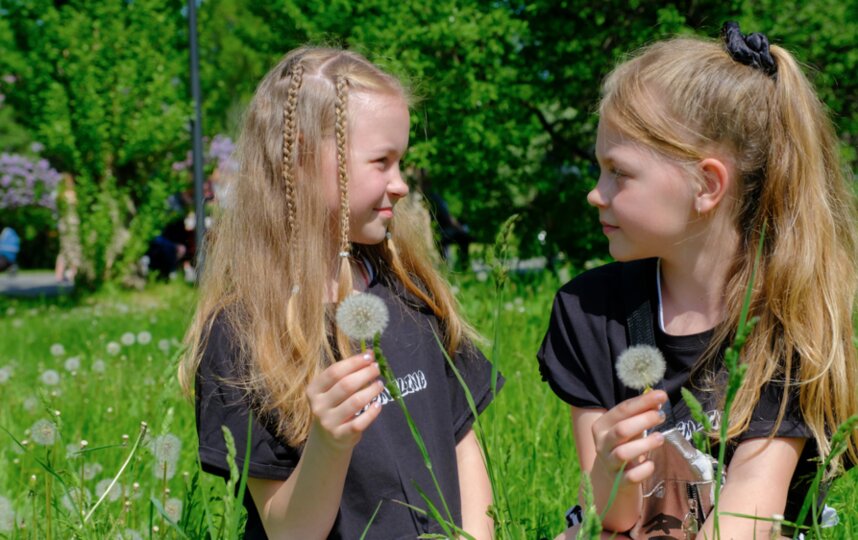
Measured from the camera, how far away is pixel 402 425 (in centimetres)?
176

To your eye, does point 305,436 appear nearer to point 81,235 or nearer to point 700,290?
point 700,290

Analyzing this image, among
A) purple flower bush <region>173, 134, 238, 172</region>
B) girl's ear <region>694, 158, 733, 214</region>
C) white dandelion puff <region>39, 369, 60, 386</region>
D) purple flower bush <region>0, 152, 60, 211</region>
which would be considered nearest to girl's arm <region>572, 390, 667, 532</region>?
girl's ear <region>694, 158, 733, 214</region>

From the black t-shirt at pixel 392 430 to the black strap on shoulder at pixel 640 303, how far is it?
0.37 m

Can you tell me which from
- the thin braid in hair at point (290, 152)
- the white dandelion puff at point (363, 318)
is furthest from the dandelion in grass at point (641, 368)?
the thin braid in hair at point (290, 152)

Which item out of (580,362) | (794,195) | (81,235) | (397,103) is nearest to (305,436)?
(580,362)

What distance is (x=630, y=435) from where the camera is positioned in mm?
1163

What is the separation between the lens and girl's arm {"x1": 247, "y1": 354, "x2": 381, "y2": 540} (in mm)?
1233

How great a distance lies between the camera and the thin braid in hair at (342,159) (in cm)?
163

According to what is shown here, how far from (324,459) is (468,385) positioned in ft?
1.81

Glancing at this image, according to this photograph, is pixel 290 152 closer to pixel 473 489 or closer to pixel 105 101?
pixel 473 489

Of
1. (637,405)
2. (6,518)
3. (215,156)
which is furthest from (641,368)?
(215,156)

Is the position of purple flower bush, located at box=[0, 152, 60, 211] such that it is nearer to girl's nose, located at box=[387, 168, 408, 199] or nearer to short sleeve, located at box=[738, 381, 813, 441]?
girl's nose, located at box=[387, 168, 408, 199]

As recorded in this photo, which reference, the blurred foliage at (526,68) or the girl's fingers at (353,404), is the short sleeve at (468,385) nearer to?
the girl's fingers at (353,404)

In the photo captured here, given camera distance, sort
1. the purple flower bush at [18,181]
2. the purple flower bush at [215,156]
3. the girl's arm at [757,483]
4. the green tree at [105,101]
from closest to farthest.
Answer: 1. the girl's arm at [757,483]
2. the green tree at [105,101]
3. the purple flower bush at [215,156]
4. the purple flower bush at [18,181]
